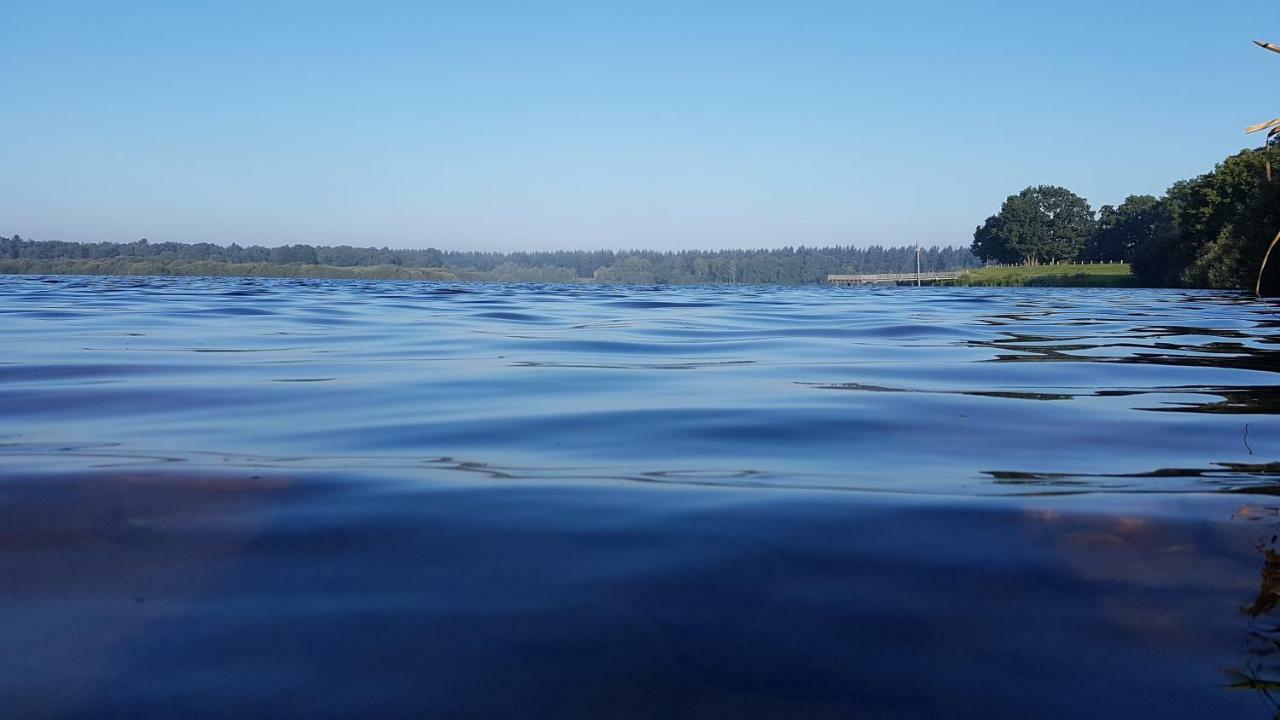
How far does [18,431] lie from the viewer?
4066 millimetres

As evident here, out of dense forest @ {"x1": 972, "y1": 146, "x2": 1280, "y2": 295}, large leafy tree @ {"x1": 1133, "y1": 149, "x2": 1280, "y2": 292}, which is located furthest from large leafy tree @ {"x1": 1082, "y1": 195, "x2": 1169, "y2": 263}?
large leafy tree @ {"x1": 1133, "y1": 149, "x2": 1280, "y2": 292}

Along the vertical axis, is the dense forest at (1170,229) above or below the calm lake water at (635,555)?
above

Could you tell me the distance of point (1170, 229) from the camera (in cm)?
8950

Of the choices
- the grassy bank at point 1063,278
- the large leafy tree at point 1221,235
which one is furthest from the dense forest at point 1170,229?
the grassy bank at point 1063,278

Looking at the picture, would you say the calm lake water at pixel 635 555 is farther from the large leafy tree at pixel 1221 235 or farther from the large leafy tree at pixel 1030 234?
the large leafy tree at pixel 1030 234

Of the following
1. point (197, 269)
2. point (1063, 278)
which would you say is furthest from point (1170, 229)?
point (197, 269)

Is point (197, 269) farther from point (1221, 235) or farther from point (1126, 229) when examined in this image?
point (1126, 229)

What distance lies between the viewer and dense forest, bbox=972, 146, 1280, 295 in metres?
45.2

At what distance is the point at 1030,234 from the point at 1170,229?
43.8 m

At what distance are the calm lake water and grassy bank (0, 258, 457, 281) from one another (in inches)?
2881

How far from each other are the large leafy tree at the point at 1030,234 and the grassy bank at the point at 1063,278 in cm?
2590

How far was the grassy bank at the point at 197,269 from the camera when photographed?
75.9m

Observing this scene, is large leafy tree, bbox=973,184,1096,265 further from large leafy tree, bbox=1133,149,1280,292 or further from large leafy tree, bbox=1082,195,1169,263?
large leafy tree, bbox=1133,149,1280,292

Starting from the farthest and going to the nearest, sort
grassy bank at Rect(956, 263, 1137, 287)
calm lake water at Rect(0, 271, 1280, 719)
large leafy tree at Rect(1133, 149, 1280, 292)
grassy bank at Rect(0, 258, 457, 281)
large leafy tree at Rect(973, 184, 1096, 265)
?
large leafy tree at Rect(973, 184, 1096, 265) < grassy bank at Rect(956, 263, 1137, 287) < grassy bank at Rect(0, 258, 457, 281) < large leafy tree at Rect(1133, 149, 1280, 292) < calm lake water at Rect(0, 271, 1280, 719)
